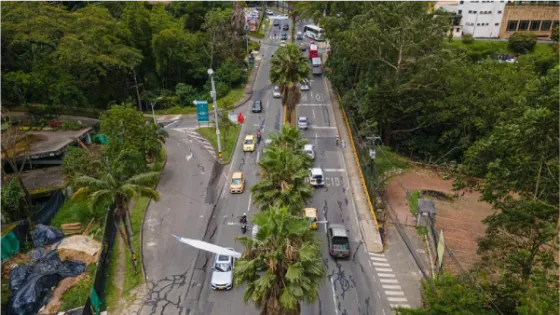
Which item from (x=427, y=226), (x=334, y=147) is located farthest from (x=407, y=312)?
(x=334, y=147)

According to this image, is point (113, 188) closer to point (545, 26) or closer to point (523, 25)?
point (523, 25)

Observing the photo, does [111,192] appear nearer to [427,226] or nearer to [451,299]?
[451,299]

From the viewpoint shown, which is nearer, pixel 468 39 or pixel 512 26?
pixel 468 39

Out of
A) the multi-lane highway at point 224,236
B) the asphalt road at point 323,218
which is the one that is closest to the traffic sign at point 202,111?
the multi-lane highway at point 224,236

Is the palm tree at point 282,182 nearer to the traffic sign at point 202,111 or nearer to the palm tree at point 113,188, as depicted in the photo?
the palm tree at point 113,188

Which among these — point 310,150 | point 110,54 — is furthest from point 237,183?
point 110,54

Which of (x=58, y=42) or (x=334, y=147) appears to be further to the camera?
(x=58, y=42)

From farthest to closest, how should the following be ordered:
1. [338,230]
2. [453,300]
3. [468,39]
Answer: [468,39] < [338,230] < [453,300]

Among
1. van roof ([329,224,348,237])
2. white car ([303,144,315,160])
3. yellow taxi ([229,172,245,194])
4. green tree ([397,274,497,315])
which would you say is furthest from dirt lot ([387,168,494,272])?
yellow taxi ([229,172,245,194])

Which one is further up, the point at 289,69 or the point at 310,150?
the point at 289,69
